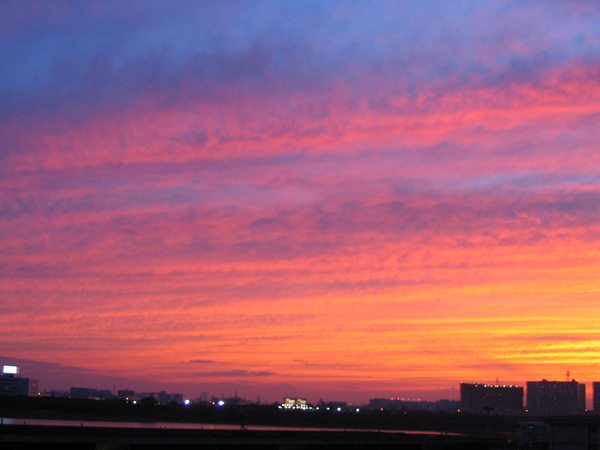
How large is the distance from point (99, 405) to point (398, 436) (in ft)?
383

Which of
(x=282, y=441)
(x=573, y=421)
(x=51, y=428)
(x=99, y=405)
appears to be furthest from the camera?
(x=99, y=405)

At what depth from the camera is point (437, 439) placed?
103m

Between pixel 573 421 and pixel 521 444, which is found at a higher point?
pixel 573 421

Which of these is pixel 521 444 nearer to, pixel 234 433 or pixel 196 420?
pixel 234 433

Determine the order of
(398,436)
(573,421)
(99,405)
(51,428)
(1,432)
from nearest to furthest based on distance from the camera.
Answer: (573,421) → (1,432) → (51,428) → (398,436) → (99,405)

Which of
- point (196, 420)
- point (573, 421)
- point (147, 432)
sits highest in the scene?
point (573, 421)

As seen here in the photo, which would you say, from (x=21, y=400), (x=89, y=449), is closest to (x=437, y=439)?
(x=89, y=449)

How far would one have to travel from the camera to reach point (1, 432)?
67.8 meters

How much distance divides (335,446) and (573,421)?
37750 mm

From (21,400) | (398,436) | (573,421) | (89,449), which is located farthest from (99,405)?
(573,421)

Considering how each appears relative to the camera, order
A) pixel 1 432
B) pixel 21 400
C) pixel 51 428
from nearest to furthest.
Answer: pixel 1 432 → pixel 51 428 → pixel 21 400

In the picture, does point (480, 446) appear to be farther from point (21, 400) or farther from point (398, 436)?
point (21, 400)

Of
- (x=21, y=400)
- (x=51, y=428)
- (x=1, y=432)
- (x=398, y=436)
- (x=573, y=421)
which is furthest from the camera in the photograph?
(x=21, y=400)

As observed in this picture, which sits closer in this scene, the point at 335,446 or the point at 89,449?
the point at 89,449
